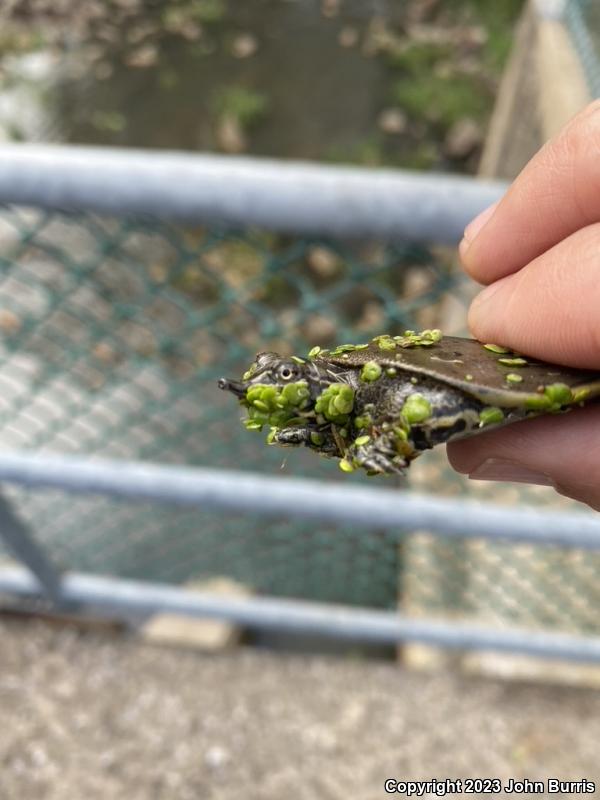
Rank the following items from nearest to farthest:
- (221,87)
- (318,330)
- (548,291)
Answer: (548,291) → (318,330) → (221,87)

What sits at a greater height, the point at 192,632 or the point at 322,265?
the point at 322,265

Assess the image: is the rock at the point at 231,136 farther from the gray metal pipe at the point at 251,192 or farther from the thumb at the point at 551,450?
the thumb at the point at 551,450

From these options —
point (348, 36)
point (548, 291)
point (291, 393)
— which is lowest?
point (291, 393)

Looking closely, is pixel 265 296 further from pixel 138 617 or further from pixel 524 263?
pixel 524 263

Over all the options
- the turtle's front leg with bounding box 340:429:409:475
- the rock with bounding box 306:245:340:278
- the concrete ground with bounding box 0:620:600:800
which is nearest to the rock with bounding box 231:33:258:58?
the rock with bounding box 306:245:340:278

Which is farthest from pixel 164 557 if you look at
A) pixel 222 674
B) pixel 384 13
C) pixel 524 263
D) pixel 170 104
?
pixel 384 13

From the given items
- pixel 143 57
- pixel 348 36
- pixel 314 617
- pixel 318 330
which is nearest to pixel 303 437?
pixel 314 617

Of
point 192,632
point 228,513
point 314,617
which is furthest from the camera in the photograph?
point 192,632

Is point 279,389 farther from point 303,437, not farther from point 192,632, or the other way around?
point 192,632
